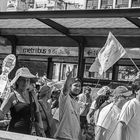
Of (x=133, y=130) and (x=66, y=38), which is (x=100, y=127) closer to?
(x=133, y=130)

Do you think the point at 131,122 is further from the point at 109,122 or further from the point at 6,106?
the point at 6,106

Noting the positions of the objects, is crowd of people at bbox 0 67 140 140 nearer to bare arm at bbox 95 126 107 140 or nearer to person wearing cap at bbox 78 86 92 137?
bare arm at bbox 95 126 107 140

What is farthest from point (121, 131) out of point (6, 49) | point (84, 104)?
point (6, 49)

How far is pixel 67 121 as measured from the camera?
5543 mm

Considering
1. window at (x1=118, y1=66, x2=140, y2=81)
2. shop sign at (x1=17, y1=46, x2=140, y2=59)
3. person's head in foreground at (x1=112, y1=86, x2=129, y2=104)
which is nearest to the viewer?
person's head in foreground at (x1=112, y1=86, x2=129, y2=104)

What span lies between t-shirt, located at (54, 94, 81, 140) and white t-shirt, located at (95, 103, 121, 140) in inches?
21.3

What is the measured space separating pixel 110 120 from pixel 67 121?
673 mm

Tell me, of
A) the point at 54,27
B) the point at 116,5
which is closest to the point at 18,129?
the point at 54,27

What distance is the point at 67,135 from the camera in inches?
217

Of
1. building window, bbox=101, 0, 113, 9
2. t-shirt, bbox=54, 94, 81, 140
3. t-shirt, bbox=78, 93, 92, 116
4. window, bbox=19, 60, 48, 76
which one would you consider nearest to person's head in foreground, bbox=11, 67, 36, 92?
t-shirt, bbox=54, 94, 81, 140

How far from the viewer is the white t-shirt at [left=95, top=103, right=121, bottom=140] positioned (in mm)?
5062

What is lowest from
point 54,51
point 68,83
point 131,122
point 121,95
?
point 131,122

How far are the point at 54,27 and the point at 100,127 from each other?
17.2ft

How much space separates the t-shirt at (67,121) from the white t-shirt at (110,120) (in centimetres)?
54
